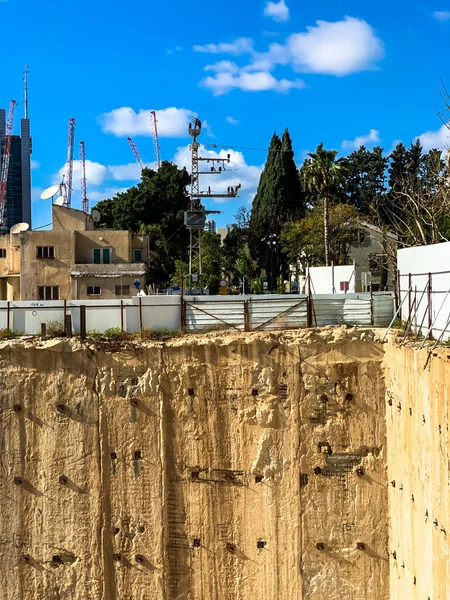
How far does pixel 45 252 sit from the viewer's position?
28875 mm

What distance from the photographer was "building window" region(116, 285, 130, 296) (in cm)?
2947

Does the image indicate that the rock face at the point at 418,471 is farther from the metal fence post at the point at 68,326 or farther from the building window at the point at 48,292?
the building window at the point at 48,292

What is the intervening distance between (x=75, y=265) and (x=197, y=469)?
53.0 feet

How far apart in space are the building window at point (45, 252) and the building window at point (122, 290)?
11.8ft

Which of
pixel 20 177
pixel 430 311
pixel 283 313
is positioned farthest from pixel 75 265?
pixel 20 177

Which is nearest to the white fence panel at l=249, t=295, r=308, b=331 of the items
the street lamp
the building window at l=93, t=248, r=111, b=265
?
the building window at l=93, t=248, r=111, b=265

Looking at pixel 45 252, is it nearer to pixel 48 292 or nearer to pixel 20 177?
pixel 48 292

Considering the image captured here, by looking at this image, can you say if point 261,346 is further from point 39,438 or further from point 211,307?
point 39,438

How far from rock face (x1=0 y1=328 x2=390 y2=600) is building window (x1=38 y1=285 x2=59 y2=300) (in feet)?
45.0

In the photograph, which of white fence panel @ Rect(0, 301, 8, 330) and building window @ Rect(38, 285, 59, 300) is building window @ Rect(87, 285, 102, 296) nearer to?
building window @ Rect(38, 285, 59, 300)

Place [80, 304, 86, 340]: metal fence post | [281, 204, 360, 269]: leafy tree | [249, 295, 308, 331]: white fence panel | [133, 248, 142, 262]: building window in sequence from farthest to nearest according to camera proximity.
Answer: [281, 204, 360, 269]: leafy tree → [133, 248, 142, 262]: building window → [249, 295, 308, 331]: white fence panel → [80, 304, 86, 340]: metal fence post

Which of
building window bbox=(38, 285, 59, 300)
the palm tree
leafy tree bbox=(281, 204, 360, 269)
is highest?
the palm tree

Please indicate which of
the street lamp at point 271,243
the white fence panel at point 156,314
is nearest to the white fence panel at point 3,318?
the white fence panel at point 156,314

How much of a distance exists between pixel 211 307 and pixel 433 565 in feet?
28.7
